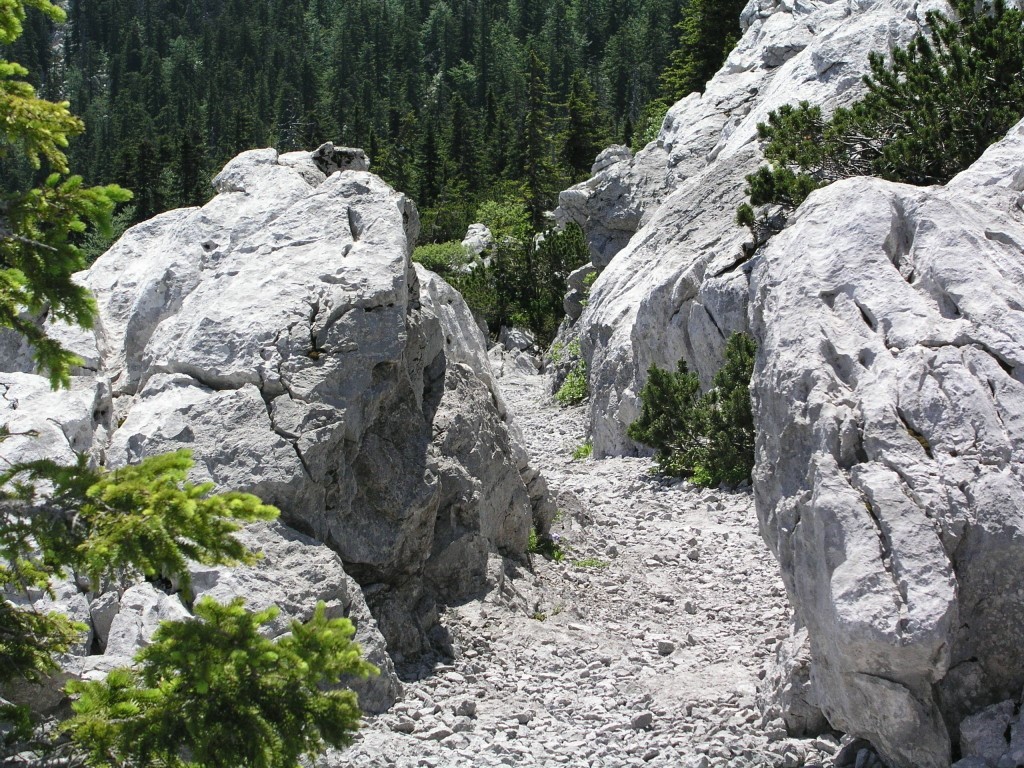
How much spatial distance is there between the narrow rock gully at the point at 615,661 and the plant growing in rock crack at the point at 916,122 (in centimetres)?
551

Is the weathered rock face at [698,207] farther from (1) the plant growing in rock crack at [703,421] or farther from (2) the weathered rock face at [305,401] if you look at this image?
(2) the weathered rock face at [305,401]

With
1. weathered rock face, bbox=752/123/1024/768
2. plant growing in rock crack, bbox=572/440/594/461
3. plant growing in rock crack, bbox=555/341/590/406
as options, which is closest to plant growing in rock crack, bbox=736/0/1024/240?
plant growing in rock crack, bbox=572/440/594/461

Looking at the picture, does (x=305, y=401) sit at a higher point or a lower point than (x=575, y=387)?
higher

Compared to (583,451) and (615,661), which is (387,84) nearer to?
(583,451)

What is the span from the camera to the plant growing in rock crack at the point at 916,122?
14.9 m

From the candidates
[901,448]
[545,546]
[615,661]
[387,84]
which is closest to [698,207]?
[545,546]

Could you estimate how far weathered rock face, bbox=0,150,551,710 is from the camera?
8.82 meters

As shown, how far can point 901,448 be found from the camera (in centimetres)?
688

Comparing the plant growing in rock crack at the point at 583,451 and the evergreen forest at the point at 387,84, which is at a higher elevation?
the evergreen forest at the point at 387,84

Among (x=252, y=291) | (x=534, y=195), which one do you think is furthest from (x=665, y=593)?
(x=534, y=195)

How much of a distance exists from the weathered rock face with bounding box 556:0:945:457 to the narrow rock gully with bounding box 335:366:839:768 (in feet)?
16.3

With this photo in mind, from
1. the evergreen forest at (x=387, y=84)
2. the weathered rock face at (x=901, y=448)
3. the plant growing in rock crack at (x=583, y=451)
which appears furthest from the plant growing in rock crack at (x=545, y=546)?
the evergreen forest at (x=387, y=84)

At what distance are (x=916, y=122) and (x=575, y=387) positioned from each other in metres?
11.9

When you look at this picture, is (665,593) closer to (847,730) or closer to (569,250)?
(847,730)
